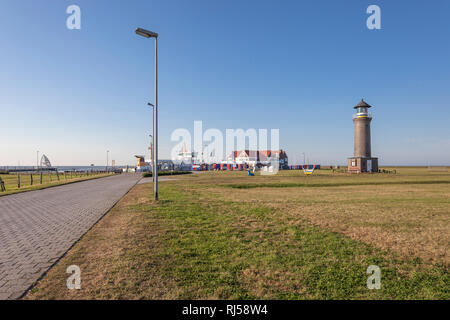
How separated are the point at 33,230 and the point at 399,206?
1487 cm

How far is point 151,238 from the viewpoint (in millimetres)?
6418

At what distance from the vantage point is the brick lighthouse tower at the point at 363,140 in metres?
47.2

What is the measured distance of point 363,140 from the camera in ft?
155

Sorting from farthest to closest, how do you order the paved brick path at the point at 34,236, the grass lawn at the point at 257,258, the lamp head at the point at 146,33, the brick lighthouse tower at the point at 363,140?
the brick lighthouse tower at the point at 363,140
the lamp head at the point at 146,33
the paved brick path at the point at 34,236
the grass lawn at the point at 257,258

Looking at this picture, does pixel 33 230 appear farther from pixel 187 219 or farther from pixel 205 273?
pixel 205 273

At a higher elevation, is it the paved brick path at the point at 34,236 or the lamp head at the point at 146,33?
the lamp head at the point at 146,33

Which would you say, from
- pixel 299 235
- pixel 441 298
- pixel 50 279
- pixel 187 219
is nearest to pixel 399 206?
pixel 299 235

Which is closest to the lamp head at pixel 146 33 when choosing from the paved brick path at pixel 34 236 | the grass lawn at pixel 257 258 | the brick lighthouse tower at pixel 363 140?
the paved brick path at pixel 34 236

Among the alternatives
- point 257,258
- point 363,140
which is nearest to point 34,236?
point 257,258

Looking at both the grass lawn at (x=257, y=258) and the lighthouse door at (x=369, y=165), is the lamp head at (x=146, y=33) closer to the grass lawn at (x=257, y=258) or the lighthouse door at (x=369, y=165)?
the grass lawn at (x=257, y=258)

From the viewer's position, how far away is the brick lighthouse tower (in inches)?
1858

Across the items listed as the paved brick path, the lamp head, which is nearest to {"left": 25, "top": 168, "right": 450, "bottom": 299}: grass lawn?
the paved brick path

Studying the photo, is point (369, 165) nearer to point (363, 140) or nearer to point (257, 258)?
point (363, 140)

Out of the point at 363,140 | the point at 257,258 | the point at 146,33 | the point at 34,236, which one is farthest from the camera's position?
the point at 363,140
